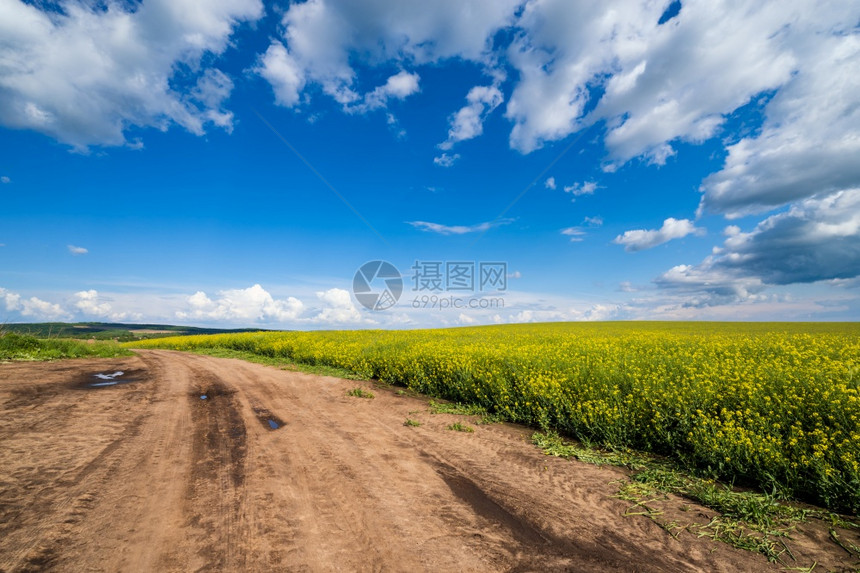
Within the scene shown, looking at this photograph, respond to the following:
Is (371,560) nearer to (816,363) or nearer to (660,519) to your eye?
(660,519)

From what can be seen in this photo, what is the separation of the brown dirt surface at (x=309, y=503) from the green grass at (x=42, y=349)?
33.1ft

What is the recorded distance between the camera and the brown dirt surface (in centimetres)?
298

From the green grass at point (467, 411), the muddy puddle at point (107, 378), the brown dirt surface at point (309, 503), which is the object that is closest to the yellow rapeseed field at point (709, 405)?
the green grass at point (467, 411)

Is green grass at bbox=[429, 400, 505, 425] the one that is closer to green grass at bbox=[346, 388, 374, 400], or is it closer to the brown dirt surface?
the brown dirt surface

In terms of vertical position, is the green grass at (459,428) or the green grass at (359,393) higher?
the green grass at (359,393)

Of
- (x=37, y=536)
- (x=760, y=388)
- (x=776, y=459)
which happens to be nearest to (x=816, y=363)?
(x=760, y=388)

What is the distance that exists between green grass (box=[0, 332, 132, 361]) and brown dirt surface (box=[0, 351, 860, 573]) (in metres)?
10.1

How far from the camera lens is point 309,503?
3791 millimetres

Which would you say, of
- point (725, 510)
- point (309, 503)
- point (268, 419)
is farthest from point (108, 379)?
point (725, 510)

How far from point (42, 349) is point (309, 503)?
1893cm

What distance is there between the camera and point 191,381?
10.6m

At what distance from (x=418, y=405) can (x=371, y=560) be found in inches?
234

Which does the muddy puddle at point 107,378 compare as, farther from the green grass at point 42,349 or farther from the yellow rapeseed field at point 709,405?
the yellow rapeseed field at point 709,405

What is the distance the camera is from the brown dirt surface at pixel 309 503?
298 cm
